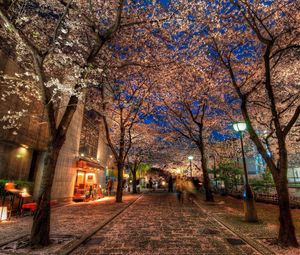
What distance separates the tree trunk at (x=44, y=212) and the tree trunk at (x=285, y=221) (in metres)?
7.24

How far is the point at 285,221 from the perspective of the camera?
5887mm

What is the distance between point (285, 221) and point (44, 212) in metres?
7.54

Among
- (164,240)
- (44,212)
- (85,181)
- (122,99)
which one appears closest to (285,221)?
(164,240)

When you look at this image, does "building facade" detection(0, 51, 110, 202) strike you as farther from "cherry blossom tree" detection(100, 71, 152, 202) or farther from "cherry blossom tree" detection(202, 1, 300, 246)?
"cherry blossom tree" detection(202, 1, 300, 246)

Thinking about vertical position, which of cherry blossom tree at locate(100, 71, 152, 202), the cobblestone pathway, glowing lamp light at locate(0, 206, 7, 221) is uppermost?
cherry blossom tree at locate(100, 71, 152, 202)

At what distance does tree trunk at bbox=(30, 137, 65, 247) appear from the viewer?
18.0 ft

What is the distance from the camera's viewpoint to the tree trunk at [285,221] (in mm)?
5691

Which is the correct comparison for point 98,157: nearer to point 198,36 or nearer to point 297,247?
point 198,36

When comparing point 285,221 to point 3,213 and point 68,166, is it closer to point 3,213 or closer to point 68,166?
point 3,213

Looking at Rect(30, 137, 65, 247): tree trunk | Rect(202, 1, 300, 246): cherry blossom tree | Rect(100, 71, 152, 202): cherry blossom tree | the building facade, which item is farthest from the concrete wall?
Rect(202, 1, 300, 246): cherry blossom tree

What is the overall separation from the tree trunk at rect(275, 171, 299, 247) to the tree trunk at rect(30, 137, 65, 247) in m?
7.24

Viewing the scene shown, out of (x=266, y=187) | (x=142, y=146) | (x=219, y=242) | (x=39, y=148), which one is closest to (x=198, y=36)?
(x=219, y=242)

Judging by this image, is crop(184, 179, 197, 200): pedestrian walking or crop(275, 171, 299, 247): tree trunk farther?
crop(184, 179, 197, 200): pedestrian walking

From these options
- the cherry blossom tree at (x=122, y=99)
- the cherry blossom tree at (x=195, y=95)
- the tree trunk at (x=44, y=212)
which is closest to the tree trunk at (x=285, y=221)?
the tree trunk at (x=44, y=212)
